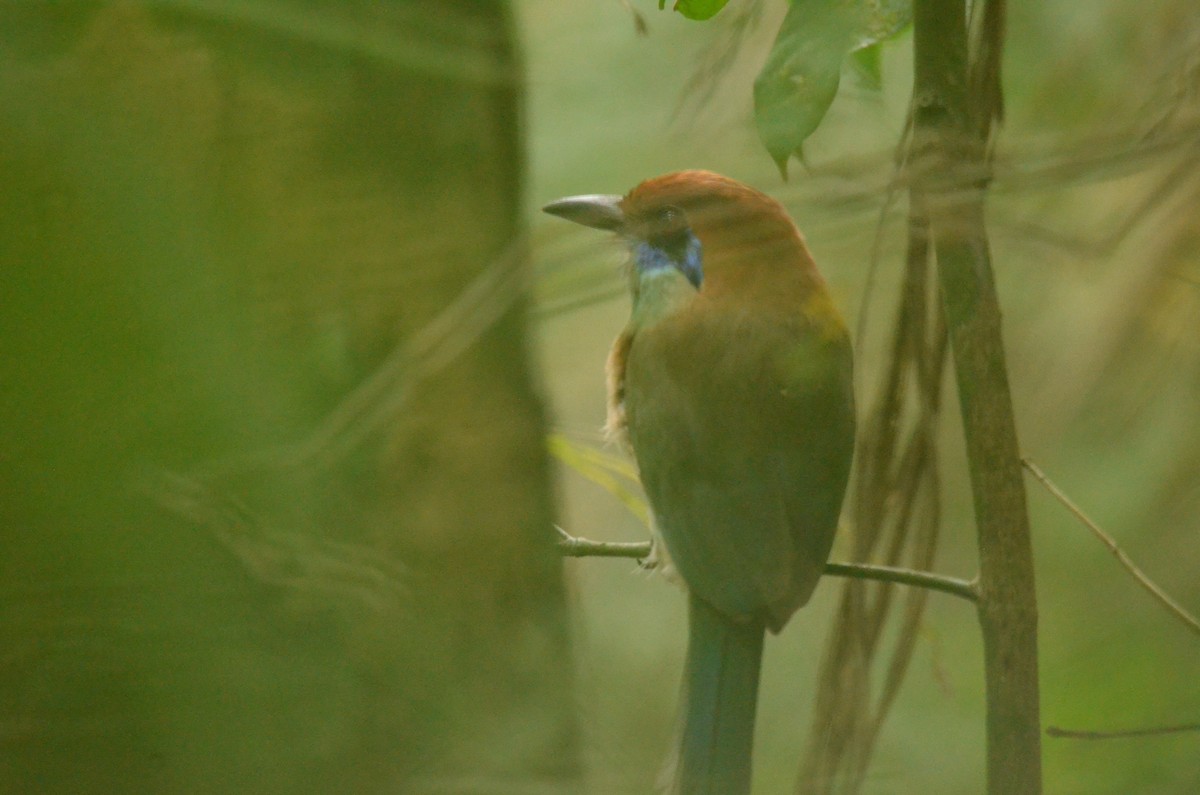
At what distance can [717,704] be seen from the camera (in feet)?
5.02

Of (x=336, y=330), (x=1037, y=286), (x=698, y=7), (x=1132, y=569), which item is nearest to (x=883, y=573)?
(x=1132, y=569)

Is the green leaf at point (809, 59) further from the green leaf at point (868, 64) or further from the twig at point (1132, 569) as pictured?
the twig at point (1132, 569)

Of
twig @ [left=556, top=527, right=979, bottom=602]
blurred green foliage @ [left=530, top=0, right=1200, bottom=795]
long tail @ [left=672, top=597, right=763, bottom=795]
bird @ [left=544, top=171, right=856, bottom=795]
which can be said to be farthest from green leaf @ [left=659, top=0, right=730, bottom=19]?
long tail @ [left=672, top=597, right=763, bottom=795]

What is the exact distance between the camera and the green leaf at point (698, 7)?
1120 mm

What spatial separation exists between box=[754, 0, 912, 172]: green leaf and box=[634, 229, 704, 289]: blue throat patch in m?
0.40

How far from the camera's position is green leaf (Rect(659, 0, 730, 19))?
1.12 meters

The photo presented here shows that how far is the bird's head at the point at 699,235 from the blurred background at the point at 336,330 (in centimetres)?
33

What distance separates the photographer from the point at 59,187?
647 millimetres

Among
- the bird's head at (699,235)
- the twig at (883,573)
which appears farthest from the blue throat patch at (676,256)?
the twig at (883,573)

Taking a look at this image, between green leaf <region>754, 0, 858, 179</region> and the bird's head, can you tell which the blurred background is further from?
the bird's head

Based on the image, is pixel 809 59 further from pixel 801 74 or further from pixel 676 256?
pixel 676 256

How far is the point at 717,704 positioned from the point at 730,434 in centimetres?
37

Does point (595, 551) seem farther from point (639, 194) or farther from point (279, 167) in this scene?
point (279, 167)

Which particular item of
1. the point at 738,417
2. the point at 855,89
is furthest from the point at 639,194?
the point at 855,89
